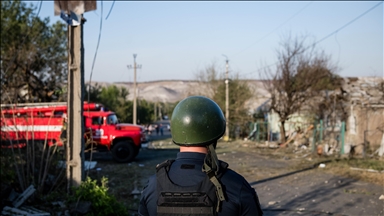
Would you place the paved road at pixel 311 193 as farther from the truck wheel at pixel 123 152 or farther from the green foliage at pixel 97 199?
the truck wheel at pixel 123 152

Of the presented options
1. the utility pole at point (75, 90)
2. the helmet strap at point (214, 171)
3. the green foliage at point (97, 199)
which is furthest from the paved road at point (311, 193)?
the helmet strap at point (214, 171)

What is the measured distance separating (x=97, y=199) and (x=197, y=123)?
5.87 m

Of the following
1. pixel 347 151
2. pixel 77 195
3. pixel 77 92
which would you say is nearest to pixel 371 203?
pixel 77 195

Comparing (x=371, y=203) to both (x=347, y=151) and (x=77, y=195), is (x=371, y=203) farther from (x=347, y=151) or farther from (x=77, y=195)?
(x=347, y=151)

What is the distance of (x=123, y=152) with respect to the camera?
18000 millimetres

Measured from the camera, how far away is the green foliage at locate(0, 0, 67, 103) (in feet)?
84.0

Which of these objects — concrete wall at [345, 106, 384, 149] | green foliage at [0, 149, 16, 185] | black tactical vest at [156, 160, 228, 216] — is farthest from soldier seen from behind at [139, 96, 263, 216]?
concrete wall at [345, 106, 384, 149]

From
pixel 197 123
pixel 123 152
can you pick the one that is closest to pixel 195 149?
pixel 197 123

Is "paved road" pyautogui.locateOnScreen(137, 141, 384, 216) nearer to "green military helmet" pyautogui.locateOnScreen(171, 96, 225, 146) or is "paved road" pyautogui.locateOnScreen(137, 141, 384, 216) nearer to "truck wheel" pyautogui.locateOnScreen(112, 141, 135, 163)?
"truck wheel" pyautogui.locateOnScreen(112, 141, 135, 163)

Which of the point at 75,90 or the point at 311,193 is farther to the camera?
the point at 311,193

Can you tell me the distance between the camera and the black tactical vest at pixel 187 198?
2.19 m

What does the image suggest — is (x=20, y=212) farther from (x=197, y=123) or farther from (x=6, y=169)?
(x=197, y=123)

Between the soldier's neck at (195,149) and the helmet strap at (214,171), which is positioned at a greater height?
the soldier's neck at (195,149)

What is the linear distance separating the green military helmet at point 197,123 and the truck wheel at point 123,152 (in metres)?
15.6
